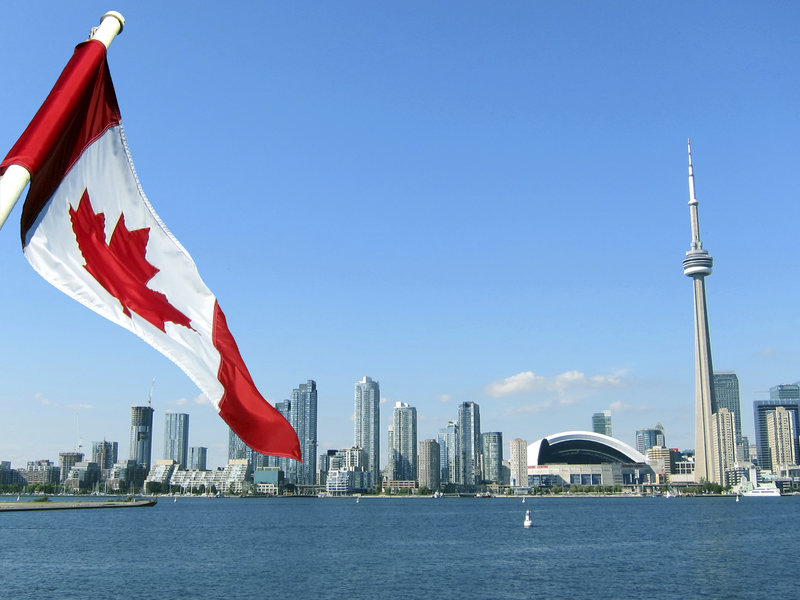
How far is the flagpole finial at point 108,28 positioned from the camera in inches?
302

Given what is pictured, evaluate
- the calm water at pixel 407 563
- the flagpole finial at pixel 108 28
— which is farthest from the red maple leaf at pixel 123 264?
the calm water at pixel 407 563

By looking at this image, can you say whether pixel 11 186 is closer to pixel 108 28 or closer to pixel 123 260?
pixel 108 28

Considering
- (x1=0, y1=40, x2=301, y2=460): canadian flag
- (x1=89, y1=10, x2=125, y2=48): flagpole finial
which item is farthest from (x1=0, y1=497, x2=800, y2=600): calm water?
(x1=89, y1=10, x2=125, y2=48): flagpole finial

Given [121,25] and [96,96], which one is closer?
[121,25]

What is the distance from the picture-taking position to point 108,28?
25.2 ft

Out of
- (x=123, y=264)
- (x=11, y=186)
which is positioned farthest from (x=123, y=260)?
(x=11, y=186)

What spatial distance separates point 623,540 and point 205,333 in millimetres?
87670

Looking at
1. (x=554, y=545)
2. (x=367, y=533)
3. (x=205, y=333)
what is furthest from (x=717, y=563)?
(x=205, y=333)

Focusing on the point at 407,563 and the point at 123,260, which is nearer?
the point at 123,260

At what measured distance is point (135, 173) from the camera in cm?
899

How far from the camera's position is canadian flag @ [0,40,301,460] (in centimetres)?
826

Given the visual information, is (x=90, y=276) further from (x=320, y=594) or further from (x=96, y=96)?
(x=320, y=594)

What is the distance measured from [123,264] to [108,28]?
249cm

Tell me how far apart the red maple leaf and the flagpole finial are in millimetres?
1744
